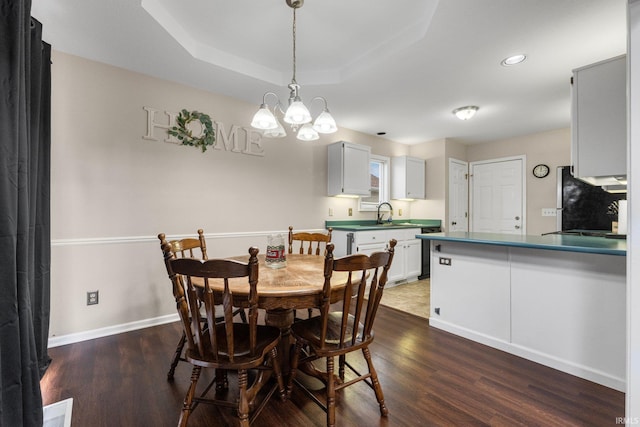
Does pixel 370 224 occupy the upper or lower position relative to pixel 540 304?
upper

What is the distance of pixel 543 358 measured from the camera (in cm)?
195

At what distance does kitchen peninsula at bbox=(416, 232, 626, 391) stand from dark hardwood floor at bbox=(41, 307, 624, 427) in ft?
0.43

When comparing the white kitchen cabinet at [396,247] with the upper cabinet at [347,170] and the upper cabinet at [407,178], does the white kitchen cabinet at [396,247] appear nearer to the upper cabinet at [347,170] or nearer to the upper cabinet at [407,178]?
the upper cabinet at [347,170]

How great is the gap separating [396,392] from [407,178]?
3.63 meters

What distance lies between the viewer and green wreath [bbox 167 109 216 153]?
9.03ft

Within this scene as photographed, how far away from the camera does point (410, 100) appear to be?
127 inches

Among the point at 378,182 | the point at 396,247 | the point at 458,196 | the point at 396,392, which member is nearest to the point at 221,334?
the point at 396,392

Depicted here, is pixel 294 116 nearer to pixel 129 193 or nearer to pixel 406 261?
pixel 129 193

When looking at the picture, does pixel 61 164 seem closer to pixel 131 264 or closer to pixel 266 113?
pixel 131 264

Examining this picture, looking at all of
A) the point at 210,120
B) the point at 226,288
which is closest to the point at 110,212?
the point at 210,120

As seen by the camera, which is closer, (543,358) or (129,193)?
(543,358)

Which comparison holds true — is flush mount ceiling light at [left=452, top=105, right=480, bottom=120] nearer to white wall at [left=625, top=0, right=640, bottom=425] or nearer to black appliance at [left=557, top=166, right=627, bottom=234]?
black appliance at [left=557, top=166, right=627, bottom=234]

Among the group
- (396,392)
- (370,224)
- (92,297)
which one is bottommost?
(396,392)

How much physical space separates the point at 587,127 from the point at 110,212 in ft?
12.3
